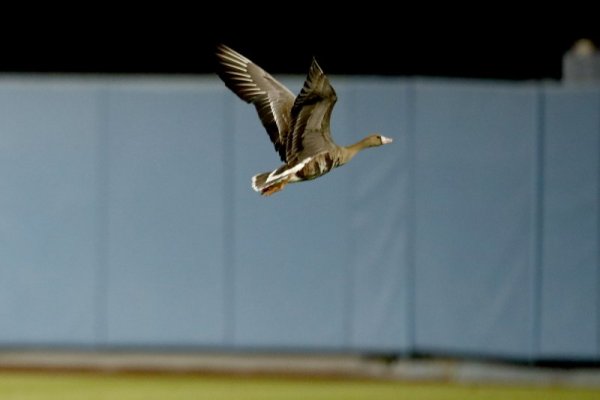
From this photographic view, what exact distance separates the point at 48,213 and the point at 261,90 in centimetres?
440

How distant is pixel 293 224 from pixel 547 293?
1.66m

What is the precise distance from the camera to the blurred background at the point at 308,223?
9117 mm

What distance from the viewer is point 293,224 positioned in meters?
9.41

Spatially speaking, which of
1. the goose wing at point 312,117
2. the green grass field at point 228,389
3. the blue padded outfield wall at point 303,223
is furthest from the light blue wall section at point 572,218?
the goose wing at point 312,117

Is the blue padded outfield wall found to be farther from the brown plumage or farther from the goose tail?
the goose tail

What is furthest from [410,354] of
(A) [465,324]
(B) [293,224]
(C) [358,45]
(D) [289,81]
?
(C) [358,45]

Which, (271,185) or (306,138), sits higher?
(306,138)

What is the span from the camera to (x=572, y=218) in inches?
358

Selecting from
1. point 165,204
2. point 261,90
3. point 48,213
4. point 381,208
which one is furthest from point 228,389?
point 261,90

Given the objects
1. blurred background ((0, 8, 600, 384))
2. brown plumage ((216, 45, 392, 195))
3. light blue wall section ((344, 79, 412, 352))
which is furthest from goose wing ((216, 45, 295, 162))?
light blue wall section ((344, 79, 412, 352))

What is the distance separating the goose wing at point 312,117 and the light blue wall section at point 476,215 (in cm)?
451

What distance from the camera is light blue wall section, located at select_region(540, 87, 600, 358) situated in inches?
356

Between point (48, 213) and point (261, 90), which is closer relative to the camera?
point (261, 90)

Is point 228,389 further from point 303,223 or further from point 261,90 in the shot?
point 261,90
